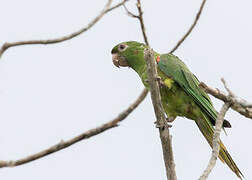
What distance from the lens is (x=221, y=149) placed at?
19.6 feet

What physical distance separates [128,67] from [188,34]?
324 centimetres

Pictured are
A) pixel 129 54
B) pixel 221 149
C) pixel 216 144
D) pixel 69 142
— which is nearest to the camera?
pixel 69 142

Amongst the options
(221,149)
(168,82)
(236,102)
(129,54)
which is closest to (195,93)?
(168,82)

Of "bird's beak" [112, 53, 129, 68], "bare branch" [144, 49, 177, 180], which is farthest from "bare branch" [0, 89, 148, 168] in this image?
"bird's beak" [112, 53, 129, 68]

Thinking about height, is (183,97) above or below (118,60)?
below

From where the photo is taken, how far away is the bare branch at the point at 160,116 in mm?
4254

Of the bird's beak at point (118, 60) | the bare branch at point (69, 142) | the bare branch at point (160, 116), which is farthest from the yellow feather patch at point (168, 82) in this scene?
the bare branch at point (69, 142)

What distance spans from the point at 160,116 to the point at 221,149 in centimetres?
173

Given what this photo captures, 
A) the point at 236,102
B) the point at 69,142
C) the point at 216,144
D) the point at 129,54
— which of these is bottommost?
the point at 216,144

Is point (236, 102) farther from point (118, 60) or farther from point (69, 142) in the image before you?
point (118, 60)

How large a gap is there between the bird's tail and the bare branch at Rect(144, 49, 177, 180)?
1.42 metres

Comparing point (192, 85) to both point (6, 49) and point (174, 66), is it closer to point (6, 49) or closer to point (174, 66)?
point (174, 66)

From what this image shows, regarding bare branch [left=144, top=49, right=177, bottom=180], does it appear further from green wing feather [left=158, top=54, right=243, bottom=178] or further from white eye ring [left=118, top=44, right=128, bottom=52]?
white eye ring [left=118, top=44, right=128, bottom=52]

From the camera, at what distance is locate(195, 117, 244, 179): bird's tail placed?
5785 mm
